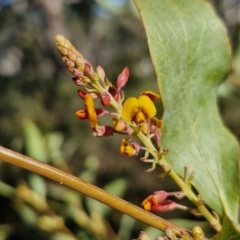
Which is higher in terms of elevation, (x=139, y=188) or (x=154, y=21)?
(x=154, y=21)

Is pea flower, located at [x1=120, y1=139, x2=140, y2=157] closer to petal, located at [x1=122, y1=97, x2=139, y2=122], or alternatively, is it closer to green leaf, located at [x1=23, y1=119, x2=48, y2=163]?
petal, located at [x1=122, y1=97, x2=139, y2=122]

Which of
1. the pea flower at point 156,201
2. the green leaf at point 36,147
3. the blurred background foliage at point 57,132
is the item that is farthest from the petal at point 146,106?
the green leaf at point 36,147

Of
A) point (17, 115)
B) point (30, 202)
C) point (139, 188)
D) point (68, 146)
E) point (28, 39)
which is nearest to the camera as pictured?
point (30, 202)

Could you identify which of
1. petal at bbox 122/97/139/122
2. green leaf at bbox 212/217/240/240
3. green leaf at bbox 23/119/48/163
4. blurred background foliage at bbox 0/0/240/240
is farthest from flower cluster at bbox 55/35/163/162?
green leaf at bbox 23/119/48/163

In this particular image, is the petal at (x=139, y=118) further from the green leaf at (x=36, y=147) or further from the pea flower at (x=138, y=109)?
the green leaf at (x=36, y=147)

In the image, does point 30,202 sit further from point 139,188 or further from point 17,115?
point 17,115

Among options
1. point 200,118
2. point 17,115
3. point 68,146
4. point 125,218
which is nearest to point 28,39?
point 68,146
